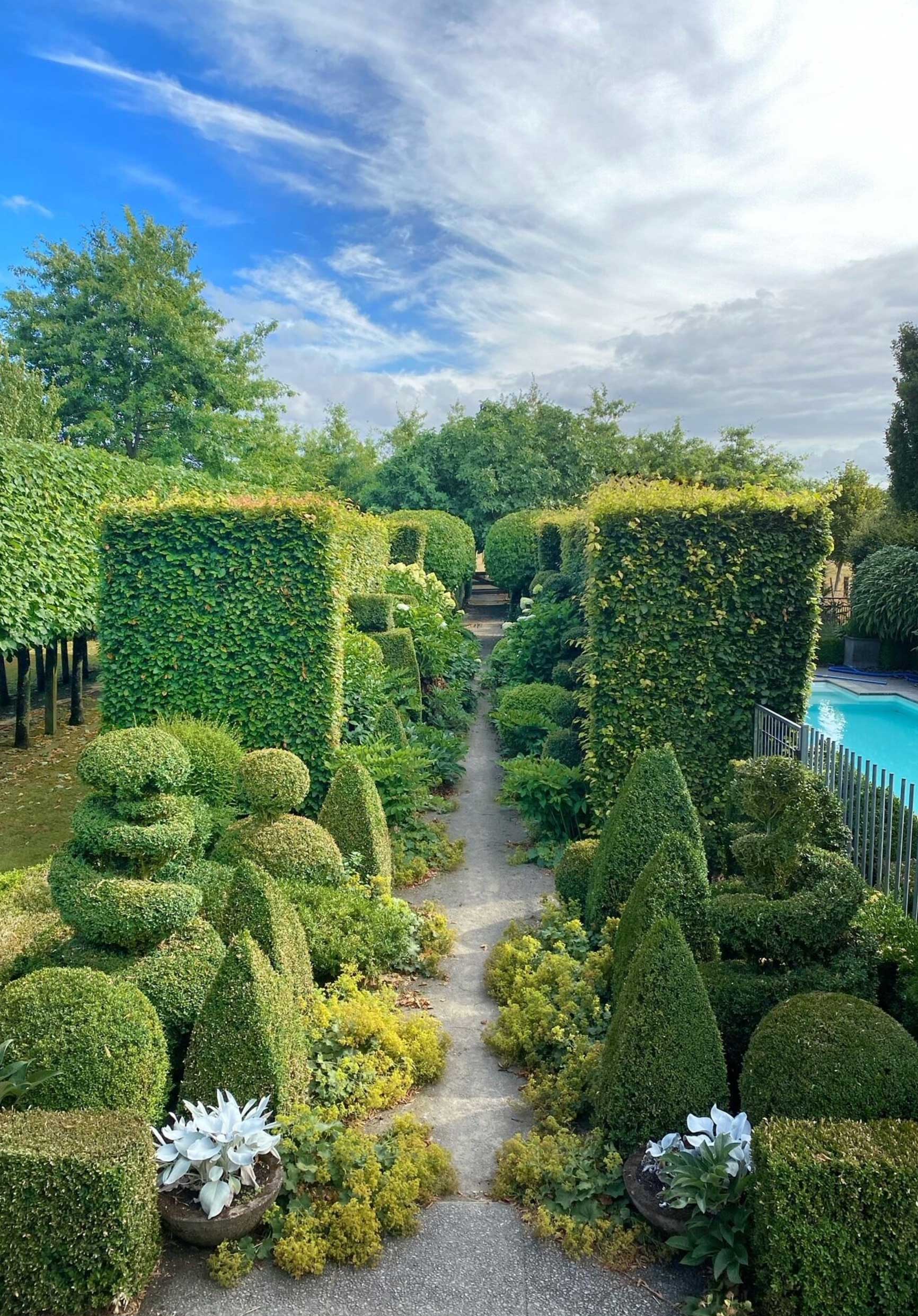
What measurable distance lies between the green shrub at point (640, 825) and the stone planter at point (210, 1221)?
3345mm

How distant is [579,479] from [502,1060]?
3038cm

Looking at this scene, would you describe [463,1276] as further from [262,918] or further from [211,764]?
[211,764]

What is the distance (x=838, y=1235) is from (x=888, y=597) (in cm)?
2067

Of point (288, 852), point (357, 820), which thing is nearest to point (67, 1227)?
point (288, 852)

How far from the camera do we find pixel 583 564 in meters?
13.7

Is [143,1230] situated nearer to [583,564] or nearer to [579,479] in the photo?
[583,564]

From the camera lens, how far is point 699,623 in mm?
8609

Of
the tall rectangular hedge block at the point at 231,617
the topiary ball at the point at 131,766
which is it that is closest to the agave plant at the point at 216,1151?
the topiary ball at the point at 131,766

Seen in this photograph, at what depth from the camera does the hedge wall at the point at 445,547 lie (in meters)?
26.7

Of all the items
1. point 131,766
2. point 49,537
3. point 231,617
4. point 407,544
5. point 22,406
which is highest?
point 22,406

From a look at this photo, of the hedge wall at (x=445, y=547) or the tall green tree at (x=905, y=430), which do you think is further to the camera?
the hedge wall at (x=445, y=547)

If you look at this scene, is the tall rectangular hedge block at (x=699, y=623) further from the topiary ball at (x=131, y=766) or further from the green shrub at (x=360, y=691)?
the topiary ball at (x=131, y=766)

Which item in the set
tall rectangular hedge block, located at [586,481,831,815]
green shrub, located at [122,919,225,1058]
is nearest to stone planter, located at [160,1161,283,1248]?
green shrub, located at [122,919,225,1058]

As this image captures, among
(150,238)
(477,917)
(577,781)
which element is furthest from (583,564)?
(150,238)
